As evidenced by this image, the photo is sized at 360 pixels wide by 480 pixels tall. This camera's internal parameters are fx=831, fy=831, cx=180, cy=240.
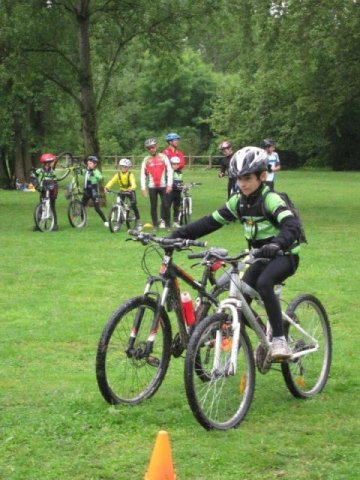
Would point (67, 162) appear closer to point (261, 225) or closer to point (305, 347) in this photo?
point (305, 347)

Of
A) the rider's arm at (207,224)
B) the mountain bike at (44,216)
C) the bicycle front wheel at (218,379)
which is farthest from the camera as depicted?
the mountain bike at (44,216)

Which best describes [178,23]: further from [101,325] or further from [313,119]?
[101,325]

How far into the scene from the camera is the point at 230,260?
225 inches

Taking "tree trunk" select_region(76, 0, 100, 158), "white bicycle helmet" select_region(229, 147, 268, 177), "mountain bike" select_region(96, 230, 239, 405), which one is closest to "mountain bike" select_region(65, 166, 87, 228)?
"tree trunk" select_region(76, 0, 100, 158)

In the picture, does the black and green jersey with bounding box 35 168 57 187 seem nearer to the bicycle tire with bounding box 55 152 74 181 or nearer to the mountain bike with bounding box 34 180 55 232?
the mountain bike with bounding box 34 180 55 232

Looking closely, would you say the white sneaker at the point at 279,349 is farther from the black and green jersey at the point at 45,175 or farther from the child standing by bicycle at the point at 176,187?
the black and green jersey at the point at 45,175

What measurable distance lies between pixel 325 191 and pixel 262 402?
99.1 feet

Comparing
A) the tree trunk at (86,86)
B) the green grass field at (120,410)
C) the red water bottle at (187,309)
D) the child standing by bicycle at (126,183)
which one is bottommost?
the green grass field at (120,410)

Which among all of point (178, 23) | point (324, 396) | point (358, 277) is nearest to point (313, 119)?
point (178, 23)

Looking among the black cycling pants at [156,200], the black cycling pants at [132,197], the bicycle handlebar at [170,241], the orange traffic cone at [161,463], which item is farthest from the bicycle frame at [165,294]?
the black cycling pants at [132,197]

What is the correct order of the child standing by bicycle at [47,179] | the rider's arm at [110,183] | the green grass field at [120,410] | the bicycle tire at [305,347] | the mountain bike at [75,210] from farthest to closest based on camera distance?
the mountain bike at [75,210] → the child standing by bicycle at [47,179] → the rider's arm at [110,183] → the bicycle tire at [305,347] → the green grass field at [120,410]

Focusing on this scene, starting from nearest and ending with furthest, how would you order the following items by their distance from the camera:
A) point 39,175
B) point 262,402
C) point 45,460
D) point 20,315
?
point 45,460
point 262,402
point 20,315
point 39,175

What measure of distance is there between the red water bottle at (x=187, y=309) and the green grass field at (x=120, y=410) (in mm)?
608

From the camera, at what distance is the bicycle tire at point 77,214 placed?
20.0 metres
